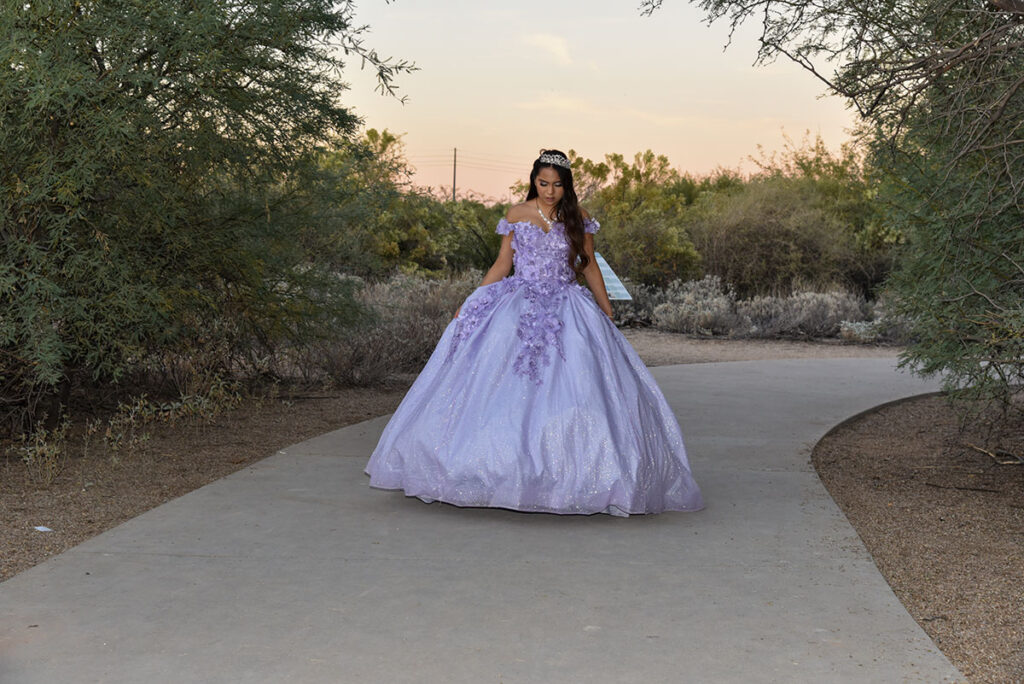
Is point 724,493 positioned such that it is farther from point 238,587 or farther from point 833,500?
point 238,587

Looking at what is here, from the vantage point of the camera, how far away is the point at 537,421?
245 inches

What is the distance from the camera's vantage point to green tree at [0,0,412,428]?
23.4 ft

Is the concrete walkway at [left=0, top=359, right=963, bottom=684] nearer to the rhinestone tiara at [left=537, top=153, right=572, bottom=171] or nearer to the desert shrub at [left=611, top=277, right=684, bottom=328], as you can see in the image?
the rhinestone tiara at [left=537, top=153, right=572, bottom=171]

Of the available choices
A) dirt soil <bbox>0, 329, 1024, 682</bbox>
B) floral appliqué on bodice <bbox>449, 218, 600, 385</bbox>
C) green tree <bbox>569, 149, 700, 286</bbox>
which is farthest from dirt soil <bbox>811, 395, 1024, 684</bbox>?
green tree <bbox>569, 149, 700, 286</bbox>

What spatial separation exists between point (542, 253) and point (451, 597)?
2.68 meters

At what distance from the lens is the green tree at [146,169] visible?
7.14 m

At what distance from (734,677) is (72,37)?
573cm

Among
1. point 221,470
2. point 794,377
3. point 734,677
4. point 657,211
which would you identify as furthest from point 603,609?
point 657,211

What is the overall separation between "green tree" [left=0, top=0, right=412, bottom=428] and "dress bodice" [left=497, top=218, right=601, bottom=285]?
7.18 ft

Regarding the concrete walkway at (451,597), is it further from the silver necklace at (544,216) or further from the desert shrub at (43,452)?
the silver necklace at (544,216)

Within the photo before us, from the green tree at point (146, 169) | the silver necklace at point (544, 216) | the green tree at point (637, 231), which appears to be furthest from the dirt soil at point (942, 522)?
Answer: the green tree at point (637, 231)

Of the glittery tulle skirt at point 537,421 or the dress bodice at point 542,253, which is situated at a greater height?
the dress bodice at point 542,253

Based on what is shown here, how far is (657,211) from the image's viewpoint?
25.1 meters

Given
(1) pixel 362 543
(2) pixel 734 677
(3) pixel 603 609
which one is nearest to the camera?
(2) pixel 734 677
